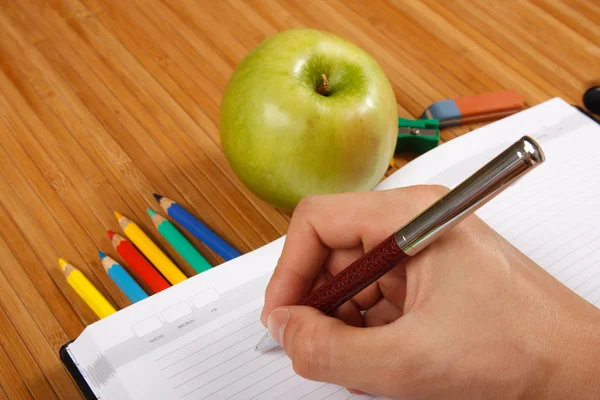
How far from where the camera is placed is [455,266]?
39 centimetres

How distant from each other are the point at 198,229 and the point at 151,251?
0.17ft

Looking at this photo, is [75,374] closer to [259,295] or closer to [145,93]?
[259,295]

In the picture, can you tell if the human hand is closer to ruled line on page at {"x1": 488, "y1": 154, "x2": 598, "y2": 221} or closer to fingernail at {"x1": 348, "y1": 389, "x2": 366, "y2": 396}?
fingernail at {"x1": 348, "y1": 389, "x2": 366, "y2": 396}

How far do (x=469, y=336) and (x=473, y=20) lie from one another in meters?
0.62

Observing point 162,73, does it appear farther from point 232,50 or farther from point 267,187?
point 267,187

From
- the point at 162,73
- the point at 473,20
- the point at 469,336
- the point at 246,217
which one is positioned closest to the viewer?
the point at 469,336

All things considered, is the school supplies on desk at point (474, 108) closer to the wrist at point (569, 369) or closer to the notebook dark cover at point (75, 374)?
the wrist at point (569, 369)

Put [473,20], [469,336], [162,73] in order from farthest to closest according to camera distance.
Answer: [473,20] → [162,73] → [469,336]

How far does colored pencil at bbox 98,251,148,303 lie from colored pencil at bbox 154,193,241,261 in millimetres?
77

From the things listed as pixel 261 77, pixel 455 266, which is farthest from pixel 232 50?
pixel 455 266

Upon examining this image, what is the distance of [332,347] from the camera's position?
38 centimetres

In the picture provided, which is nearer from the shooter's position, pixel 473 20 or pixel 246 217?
pixel 246 217

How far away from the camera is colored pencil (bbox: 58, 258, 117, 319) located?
1.75 ft

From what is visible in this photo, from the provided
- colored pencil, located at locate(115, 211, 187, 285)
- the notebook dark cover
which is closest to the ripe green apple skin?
colored pencil, located at locate(115, 211, 187, 285)
